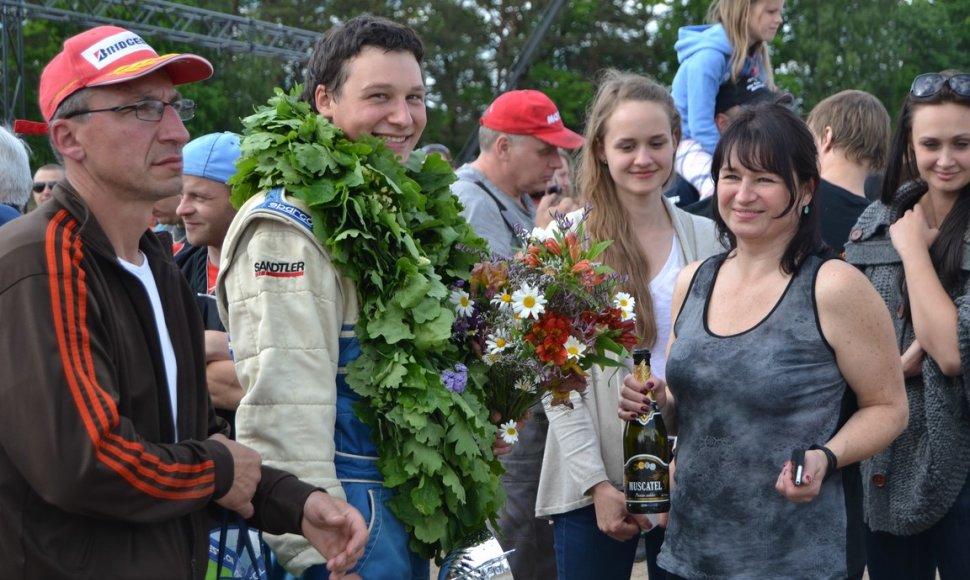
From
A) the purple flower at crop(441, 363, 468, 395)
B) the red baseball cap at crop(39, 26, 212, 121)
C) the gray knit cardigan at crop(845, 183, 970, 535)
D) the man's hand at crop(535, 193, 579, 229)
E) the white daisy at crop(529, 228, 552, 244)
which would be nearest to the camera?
the red baseball cap at crop(39, 26, 212, 121)

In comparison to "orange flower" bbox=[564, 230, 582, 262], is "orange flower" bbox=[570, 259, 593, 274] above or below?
below

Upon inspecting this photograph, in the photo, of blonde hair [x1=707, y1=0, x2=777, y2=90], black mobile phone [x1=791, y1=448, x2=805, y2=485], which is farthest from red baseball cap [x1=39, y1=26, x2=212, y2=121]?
blonde hair [x1=707, y1=0, x2=777, y2=90]

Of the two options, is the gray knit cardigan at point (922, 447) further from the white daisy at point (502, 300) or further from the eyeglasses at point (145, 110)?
the eyeglasses at point (145, 110)

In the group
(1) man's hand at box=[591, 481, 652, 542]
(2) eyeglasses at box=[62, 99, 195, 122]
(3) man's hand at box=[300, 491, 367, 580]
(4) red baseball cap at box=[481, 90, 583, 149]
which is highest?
(4) red baseball cap at box=[481, 90, 583, 149]

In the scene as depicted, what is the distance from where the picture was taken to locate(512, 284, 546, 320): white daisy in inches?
134

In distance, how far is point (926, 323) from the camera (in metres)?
4.06

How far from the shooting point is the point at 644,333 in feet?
14.2

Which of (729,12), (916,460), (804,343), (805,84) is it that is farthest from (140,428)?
(805,84)

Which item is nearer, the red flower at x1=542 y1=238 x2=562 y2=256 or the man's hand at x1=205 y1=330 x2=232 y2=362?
the red flower at x1=542 y1=238 x2=562 y2=256

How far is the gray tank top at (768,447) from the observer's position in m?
3.41

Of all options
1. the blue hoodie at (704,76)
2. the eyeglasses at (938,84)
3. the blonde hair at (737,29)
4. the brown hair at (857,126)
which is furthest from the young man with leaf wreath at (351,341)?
the blonde hair at (737,29)

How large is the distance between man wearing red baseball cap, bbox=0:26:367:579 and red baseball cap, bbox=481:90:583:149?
3573 mm

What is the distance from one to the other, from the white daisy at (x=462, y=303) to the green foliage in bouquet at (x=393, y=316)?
9 centimetres

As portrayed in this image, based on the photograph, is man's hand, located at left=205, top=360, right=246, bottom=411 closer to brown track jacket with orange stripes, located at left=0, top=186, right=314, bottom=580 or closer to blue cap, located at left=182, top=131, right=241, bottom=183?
blue cap, located at left=182, top=131, right=241, bottom=183
